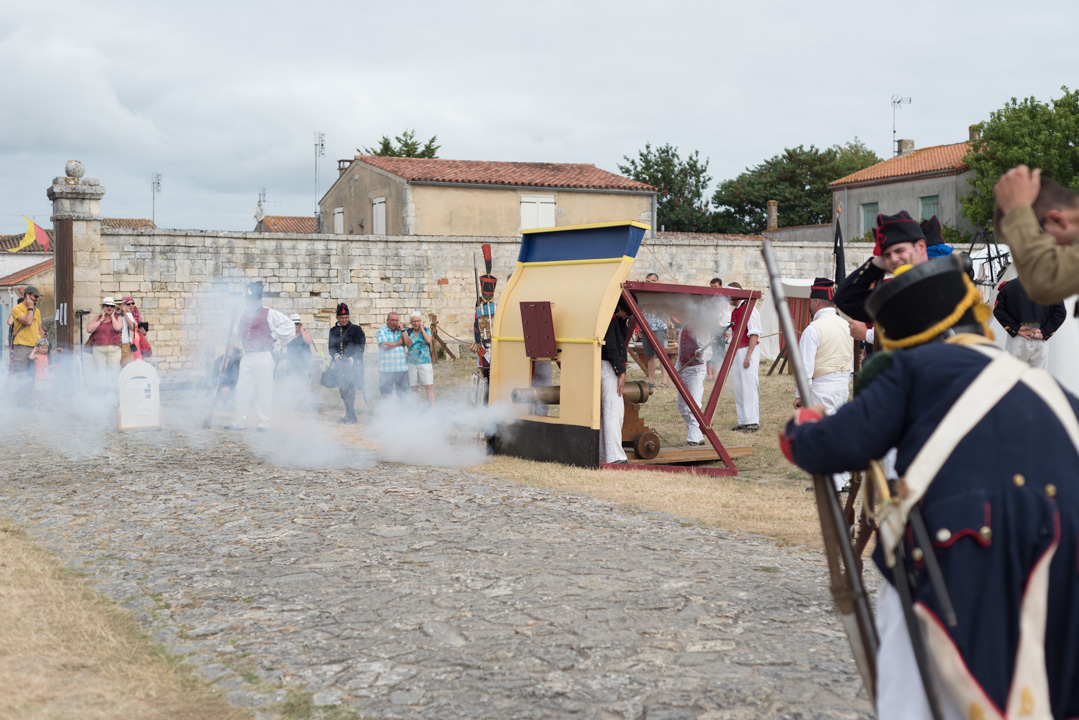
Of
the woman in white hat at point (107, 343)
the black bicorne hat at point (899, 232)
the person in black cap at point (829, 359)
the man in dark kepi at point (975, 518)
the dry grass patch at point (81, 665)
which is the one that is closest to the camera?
the man in dark kepi at point (975, 518)

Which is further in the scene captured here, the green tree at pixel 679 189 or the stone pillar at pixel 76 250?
the green tree at pixel 679 189

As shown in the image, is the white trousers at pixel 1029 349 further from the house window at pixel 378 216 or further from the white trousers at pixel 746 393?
the house window at pixel 378 216

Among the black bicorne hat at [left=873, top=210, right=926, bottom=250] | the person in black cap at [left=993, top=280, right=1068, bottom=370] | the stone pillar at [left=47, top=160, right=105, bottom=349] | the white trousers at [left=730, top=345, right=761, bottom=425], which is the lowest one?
the white trousers at [left=730, top=345, right=761, bottom=425]

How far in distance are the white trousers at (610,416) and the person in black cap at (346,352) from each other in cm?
617

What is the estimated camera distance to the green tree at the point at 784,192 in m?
58.2

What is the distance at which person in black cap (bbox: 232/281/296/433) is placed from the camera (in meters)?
13.1

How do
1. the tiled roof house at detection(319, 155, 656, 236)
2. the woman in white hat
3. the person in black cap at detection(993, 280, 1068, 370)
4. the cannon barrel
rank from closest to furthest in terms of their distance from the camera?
the person in black cap at detection(993, 280, 1068, 370) → the cannon barrel → the woman in white hat → the tiled roof house at detection(319, 155, 656, 236)

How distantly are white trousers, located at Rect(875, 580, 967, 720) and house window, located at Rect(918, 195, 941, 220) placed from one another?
148ft

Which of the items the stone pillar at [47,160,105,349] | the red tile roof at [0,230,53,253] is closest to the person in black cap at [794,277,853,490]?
the stone pillar at [47,160,105,349]

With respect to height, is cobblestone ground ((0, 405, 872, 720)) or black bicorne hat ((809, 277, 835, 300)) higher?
black bicorne hat ((809, 277, 835, 300))

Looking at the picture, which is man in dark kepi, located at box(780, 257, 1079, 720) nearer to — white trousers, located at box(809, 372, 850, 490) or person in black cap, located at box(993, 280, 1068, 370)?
white trousers, located at box(809, 372, 850, 490)

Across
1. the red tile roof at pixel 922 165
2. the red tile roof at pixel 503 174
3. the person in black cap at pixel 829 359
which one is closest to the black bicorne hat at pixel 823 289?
the person in black cap at pixel 829 359

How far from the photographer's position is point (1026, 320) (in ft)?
27.7

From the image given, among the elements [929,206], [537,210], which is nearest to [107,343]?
[537,210]
